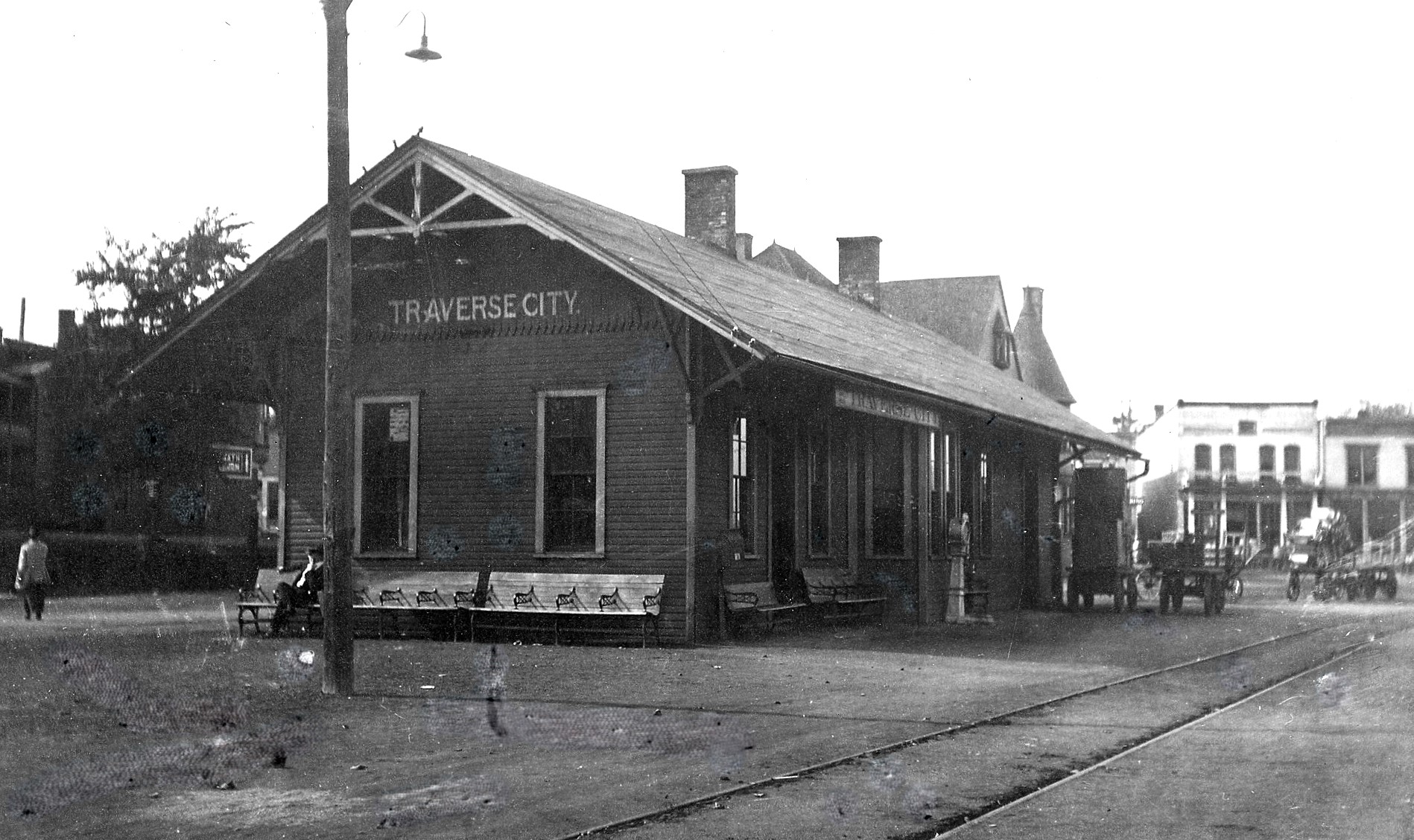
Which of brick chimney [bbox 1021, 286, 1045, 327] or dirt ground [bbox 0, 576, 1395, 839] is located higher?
brick chimney [bbox 1021, 286, 1045, 327]

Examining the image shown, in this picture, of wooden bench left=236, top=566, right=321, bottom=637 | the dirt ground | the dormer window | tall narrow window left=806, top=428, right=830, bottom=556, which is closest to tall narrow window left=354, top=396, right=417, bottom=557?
wooden bench left=236, top=566, right=321, bottom=637

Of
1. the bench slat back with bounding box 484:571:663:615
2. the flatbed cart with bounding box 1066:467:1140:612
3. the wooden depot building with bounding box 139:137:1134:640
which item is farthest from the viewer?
the flatbed cart with bounding box 1066:467:1140:612

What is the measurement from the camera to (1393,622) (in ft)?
86.6

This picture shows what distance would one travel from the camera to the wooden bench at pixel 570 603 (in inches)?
716

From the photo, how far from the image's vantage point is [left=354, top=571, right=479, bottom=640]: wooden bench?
18891mm

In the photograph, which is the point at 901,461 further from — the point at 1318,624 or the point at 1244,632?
the point at 1318,624

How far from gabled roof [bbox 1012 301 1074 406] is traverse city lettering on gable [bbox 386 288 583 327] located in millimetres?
40560

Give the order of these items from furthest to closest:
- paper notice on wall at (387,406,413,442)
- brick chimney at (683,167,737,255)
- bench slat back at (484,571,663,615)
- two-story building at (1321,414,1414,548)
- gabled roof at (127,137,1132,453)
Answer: two-story building at (1321,414,1414,548)
brick chimney at (683,167,737,255)
paper notice on wall at (387,406,413,442)
bench slat back at (484,571,663,615)
gabled roof at (127,137,1132,453)

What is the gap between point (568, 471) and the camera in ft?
62.8

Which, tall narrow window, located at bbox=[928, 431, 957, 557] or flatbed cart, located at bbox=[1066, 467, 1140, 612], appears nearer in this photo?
tall narrow window, located at bbox=[928, 431, 957, 557]

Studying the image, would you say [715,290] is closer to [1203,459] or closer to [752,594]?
[752,594]

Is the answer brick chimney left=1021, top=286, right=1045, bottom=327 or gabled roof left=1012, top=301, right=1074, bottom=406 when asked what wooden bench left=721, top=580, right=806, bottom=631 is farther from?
brick chimney left=1021, top=286, right=1045, bottom=327

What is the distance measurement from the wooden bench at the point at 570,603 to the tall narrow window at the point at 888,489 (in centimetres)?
644

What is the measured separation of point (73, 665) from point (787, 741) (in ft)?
26.7
